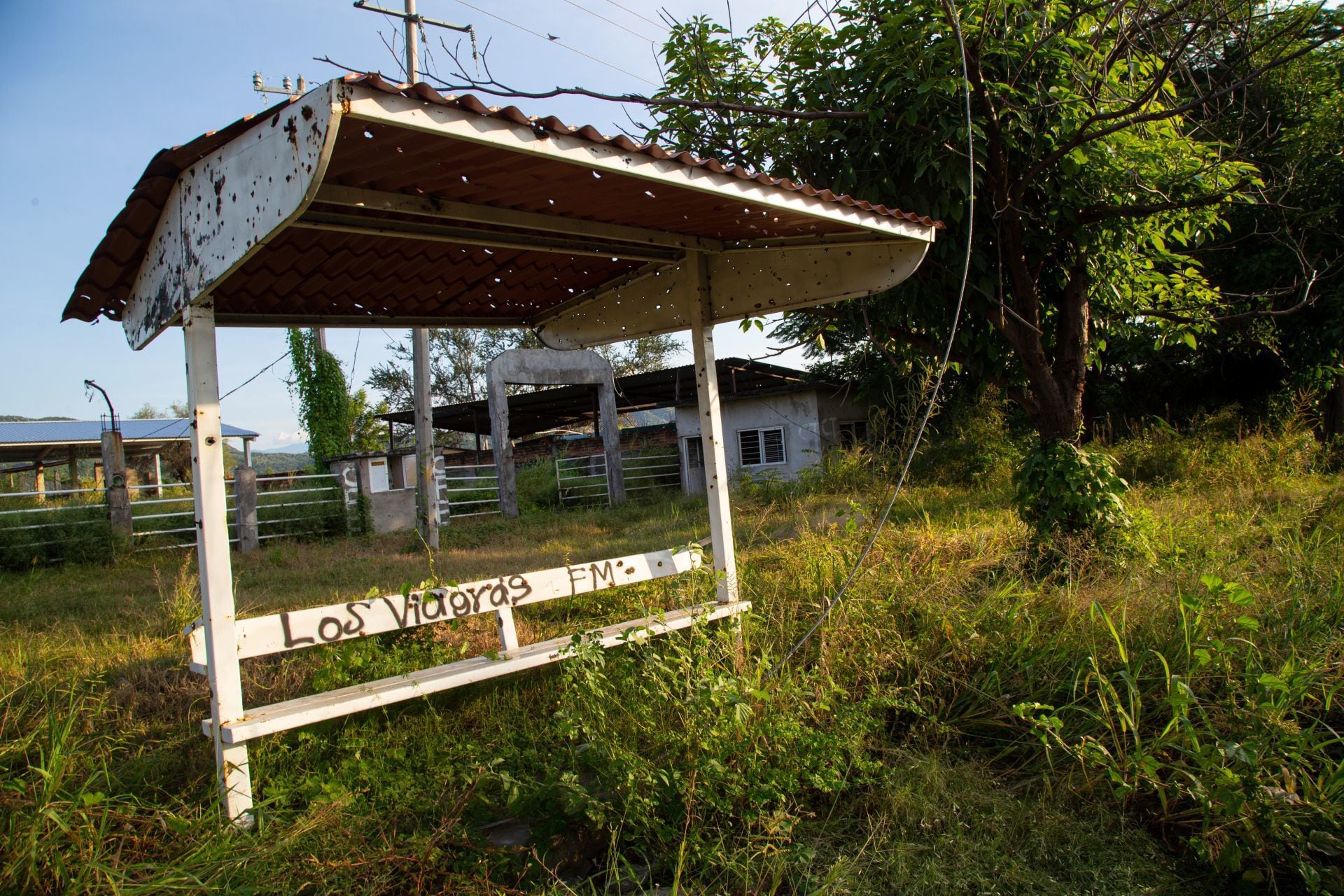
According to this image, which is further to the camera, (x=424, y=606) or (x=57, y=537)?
(x=57, y=537)

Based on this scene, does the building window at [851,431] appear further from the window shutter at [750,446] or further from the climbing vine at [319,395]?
the climbing vine at [319,395]

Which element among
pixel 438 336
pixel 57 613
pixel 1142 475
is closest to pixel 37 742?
pixel 57 613

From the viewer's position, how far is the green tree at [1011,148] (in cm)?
575

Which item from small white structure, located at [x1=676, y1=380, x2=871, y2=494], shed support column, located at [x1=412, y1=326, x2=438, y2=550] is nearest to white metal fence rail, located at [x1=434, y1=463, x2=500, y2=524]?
shed support column, located at [x1=412, y1=326, x2=438, y2=550]

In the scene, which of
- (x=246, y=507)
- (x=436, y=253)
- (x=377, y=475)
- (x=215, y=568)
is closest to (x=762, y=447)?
(x=377, y=475)

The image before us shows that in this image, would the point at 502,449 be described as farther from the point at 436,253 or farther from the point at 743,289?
the point at 436,253

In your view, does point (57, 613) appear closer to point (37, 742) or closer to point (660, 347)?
point (37, 742)

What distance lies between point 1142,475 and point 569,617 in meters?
8.60

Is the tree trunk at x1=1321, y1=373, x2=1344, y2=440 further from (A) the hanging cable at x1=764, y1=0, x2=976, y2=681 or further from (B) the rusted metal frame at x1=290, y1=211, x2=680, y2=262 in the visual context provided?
(B) the rusted metal frame at x1=290, y1=211, x2=680, y2=262

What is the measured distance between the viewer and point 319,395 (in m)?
16.8

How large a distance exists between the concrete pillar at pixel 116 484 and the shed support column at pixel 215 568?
29.2ft

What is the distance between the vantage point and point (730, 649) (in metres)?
3.79

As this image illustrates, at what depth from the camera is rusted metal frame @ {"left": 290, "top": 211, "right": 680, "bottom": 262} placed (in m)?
3.65

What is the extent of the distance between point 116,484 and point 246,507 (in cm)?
158
